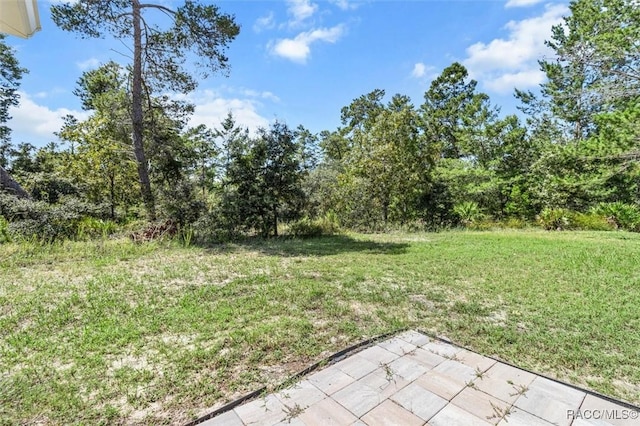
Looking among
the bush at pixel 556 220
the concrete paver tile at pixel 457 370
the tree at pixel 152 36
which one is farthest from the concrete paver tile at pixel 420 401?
the bush at pixel 556 220

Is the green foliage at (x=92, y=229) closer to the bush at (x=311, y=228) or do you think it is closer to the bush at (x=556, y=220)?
the bush at (x=311, y=228)

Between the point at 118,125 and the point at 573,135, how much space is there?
785 inches

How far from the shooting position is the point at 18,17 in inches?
62.9

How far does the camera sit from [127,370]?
86.6 inches

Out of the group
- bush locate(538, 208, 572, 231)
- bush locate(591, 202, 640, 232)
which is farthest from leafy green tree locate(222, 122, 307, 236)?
bush locate(591, 202, 640, 232)

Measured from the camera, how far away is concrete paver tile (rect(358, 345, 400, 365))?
2367 mm

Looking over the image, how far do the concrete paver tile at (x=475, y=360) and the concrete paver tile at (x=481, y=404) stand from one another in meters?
0.32

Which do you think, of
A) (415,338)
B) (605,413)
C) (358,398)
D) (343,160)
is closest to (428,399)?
(358,398)

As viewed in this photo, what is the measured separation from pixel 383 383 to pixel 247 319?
1566mm

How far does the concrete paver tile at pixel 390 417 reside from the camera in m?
1.69

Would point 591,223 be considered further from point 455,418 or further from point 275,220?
point 455,418

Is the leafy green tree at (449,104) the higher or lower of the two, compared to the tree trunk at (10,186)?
higher

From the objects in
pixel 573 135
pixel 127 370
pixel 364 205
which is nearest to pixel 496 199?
pixel 573 135

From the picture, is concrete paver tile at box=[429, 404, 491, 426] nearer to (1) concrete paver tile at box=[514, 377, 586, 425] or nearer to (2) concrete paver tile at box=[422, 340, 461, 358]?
(1) concrete paver tile at box=[514, 377, 586, 425]
